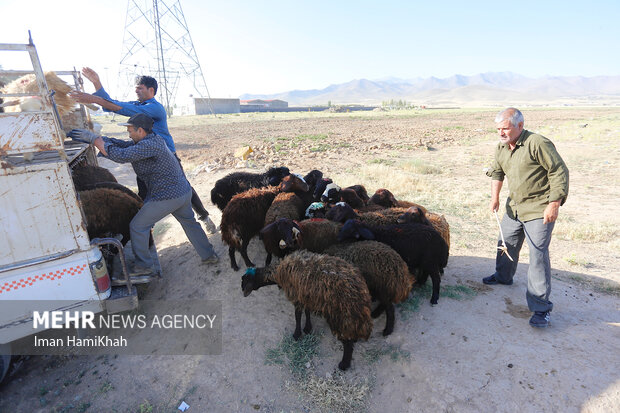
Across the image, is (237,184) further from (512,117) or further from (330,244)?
(512,117)

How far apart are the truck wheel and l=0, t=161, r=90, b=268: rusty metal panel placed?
4.02 feet

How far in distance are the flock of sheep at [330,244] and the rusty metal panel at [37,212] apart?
177 cm

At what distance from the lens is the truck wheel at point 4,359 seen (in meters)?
3.62

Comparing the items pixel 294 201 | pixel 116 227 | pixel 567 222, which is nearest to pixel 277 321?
pixel 294 201

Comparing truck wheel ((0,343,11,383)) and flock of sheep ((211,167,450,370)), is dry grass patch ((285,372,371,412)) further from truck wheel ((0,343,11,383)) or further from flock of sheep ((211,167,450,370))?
truck wheel ((0,343,11,383))

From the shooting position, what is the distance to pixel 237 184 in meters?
7.63

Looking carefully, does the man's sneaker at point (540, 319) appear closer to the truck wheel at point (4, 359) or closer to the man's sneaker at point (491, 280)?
the man's sneaker at point (491, 280)

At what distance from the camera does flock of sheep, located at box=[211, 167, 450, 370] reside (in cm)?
370

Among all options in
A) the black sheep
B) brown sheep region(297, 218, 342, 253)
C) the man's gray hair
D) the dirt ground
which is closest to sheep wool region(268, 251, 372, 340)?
the dirt ground

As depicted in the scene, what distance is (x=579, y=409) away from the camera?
9.92ft

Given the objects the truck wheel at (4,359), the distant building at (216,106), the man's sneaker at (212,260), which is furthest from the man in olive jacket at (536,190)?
the distant building at (216,106)

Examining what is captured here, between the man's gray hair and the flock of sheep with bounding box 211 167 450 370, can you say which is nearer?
the flock of sheep with bounding box 211 167 450 370

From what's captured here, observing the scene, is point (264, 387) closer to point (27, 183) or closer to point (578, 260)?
point (27, 183)

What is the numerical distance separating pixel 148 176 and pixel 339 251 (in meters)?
3.04
